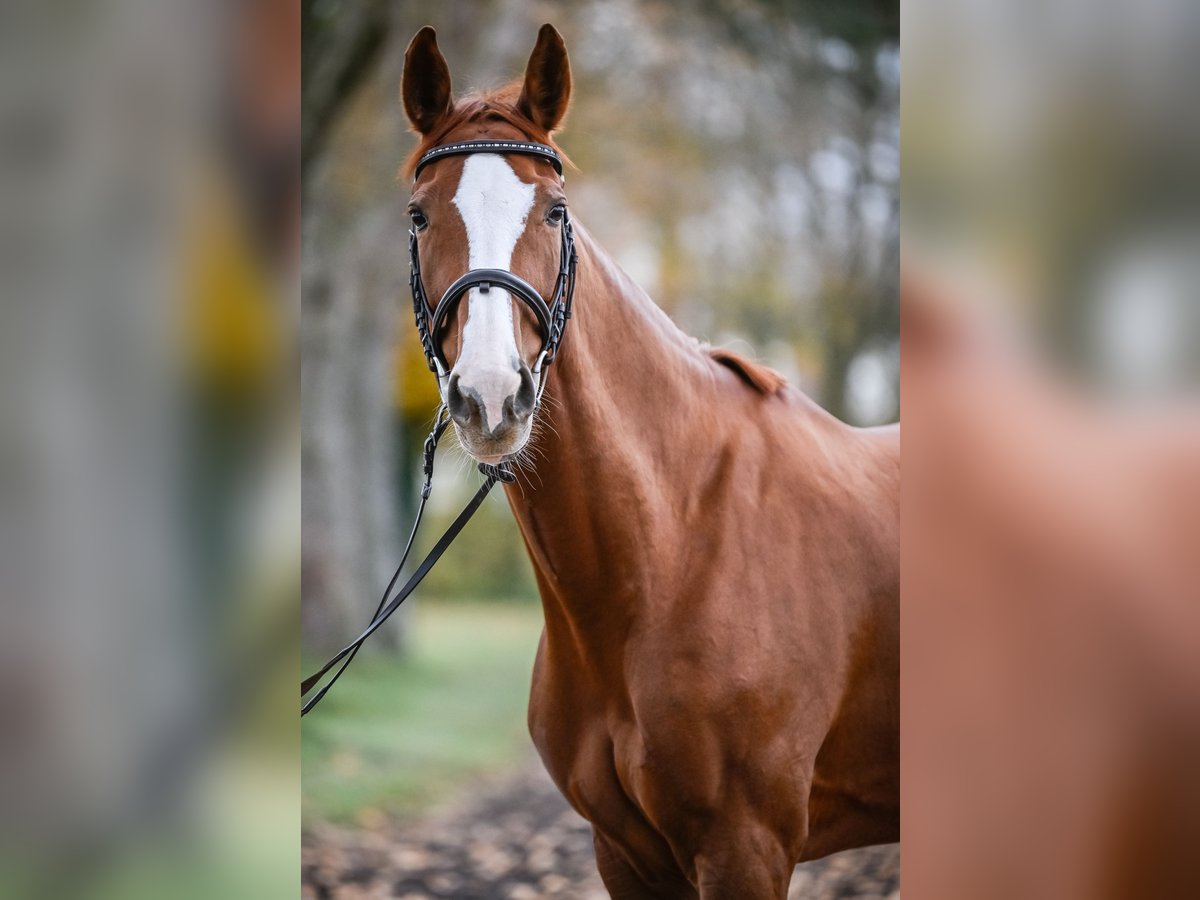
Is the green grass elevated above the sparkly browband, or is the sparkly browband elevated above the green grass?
the sparkly browband

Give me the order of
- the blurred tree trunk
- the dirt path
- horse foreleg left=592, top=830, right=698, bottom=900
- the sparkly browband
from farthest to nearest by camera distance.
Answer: the blurred tree trunk, the dirt path, horse foreleg left=592, top=830, right=698, bottom=900, the sparkly browband

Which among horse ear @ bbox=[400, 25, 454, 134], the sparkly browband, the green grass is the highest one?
horse ear @ bbox=[400, 25, 454, 134]

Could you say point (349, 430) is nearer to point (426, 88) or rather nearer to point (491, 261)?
point (426, 88)

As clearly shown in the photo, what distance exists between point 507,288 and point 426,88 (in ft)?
1.77

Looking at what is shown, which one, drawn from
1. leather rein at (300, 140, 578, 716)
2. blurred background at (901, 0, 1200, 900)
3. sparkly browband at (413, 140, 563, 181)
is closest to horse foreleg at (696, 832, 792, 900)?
blurred background at (901, 0, 1200, 900)

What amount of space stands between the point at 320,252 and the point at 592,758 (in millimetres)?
1939

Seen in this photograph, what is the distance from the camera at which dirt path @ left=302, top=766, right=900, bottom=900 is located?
107 inches

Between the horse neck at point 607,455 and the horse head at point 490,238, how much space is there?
127 millimetres

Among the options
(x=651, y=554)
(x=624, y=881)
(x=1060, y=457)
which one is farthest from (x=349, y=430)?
(x=1060, y=457)

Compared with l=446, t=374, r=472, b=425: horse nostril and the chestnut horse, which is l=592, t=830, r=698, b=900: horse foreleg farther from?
l=446, t=374, r=472, b=425: horse nostril

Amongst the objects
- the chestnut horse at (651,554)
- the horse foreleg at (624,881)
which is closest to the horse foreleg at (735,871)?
the chestnut horse at (651,554)

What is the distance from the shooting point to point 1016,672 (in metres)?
1.36

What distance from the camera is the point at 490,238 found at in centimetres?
167

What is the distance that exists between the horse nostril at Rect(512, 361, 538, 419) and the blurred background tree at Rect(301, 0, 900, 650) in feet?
3.94
